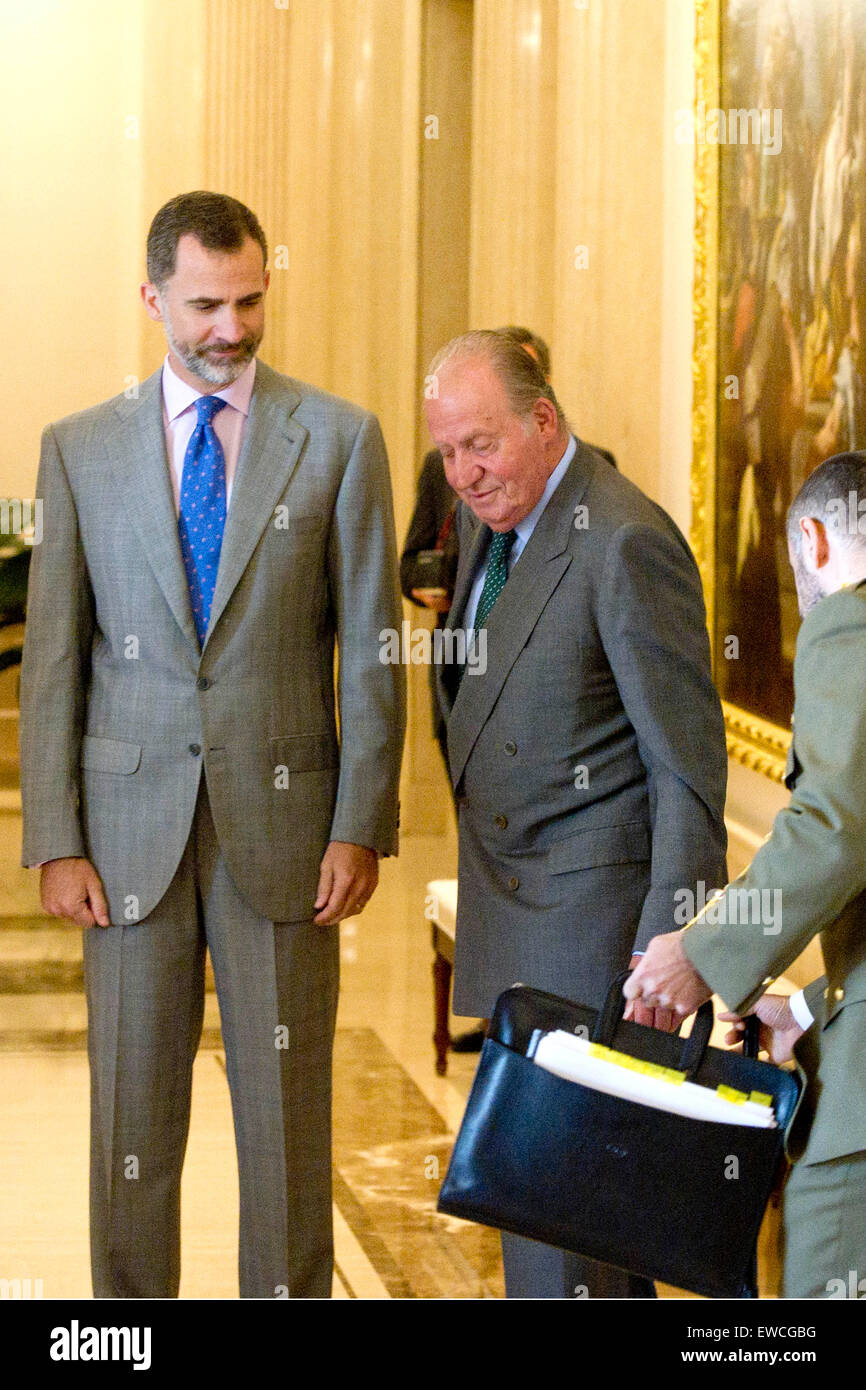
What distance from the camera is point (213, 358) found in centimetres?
312

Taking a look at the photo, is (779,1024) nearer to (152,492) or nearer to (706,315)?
(152,492)

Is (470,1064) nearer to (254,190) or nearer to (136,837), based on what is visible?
(136,837)

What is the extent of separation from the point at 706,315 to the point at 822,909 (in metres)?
3.79

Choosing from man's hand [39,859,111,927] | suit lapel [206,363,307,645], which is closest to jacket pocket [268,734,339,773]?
suit lapel [206,363,307,645]

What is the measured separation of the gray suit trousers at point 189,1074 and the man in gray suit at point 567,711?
39 cm

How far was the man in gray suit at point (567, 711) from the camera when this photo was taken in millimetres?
2844

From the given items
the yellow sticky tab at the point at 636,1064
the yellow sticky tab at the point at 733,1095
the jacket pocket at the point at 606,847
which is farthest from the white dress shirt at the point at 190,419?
the yellow sticky tab at the point at 733,1095

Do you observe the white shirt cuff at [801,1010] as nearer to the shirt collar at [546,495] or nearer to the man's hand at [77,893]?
the shirt collar at [546,495]

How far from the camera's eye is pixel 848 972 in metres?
2.31

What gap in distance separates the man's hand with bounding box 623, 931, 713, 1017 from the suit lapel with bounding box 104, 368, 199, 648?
1117 mm

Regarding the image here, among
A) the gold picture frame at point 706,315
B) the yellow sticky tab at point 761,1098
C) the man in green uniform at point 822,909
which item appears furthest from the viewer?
the gold picture frame at point 706,315

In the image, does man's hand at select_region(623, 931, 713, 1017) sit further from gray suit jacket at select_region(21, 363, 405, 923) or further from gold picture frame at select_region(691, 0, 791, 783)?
gold picture frame at select_region(691, 0, 791, 783)
